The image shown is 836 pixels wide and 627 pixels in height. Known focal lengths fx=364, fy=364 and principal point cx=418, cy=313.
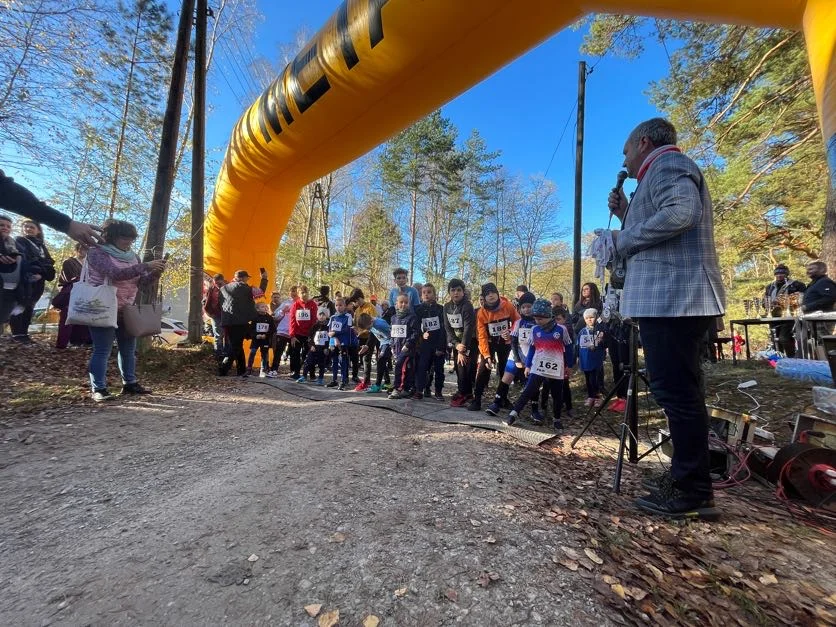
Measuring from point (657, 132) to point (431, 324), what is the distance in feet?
13.4

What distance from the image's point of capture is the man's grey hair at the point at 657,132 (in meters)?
2.43

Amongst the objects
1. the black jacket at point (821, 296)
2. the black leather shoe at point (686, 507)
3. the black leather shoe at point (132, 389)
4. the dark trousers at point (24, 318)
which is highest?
the black jacket at point (821, 296)

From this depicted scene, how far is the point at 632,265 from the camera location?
2.40 metres

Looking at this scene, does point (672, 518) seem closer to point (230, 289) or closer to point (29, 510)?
point (29, 510)

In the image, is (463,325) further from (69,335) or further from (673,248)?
(69,335)

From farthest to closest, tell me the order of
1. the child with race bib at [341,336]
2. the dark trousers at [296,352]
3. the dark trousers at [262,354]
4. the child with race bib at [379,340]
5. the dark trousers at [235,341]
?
the dark trousers at [296,352] < the dark trousers at [262,354] < the child with race bib at [341,336] < the child with race bib at [379,340] < the dark trousers at [235,341]

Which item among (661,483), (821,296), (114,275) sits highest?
(821,296)

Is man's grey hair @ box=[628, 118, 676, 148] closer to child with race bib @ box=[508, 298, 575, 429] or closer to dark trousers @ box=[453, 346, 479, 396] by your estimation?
child with race bib @ box=[508, 298, 575, 429]

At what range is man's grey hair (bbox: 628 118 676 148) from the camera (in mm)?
2430

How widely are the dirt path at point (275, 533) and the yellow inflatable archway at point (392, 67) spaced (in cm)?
375

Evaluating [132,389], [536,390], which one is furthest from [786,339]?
[132,389]

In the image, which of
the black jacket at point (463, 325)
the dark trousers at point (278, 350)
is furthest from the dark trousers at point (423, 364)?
the dark trousers at point (278, 350)

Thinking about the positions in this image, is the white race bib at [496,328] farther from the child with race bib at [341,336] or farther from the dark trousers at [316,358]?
the dark trousers at [316,358]

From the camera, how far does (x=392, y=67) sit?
13.7ft
